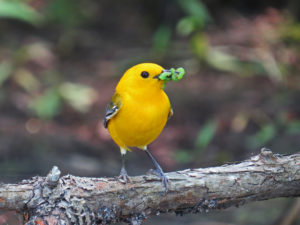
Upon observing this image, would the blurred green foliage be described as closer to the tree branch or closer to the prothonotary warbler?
the prothonotary warbler

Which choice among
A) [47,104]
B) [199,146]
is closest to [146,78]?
[199,146]

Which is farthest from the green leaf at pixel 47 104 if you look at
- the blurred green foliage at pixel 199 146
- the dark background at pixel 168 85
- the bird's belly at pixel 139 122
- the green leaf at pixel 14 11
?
the bird's belly at pixel 139 122

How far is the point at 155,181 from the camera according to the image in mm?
3672

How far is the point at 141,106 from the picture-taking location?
3.87m

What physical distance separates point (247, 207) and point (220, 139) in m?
1.75

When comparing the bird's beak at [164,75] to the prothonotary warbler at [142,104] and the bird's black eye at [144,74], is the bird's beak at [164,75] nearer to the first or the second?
the prothonotary warbler at [142,104]

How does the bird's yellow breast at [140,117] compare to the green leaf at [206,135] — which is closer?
the bird's yellow breast at [140,117]

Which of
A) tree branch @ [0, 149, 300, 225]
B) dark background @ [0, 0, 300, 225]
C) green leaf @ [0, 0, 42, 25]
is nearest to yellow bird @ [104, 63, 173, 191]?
→ tree branch @ [0, 149, 300, 225]

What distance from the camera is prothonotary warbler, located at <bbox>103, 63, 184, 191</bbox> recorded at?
3.85 metres

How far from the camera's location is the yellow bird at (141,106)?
3855 mm

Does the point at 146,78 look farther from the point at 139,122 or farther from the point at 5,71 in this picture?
the point at 5,71

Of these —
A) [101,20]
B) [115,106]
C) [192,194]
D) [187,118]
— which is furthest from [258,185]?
[101,20]

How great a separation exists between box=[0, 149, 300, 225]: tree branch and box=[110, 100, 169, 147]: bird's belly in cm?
38

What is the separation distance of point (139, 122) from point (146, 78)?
0.37 m
